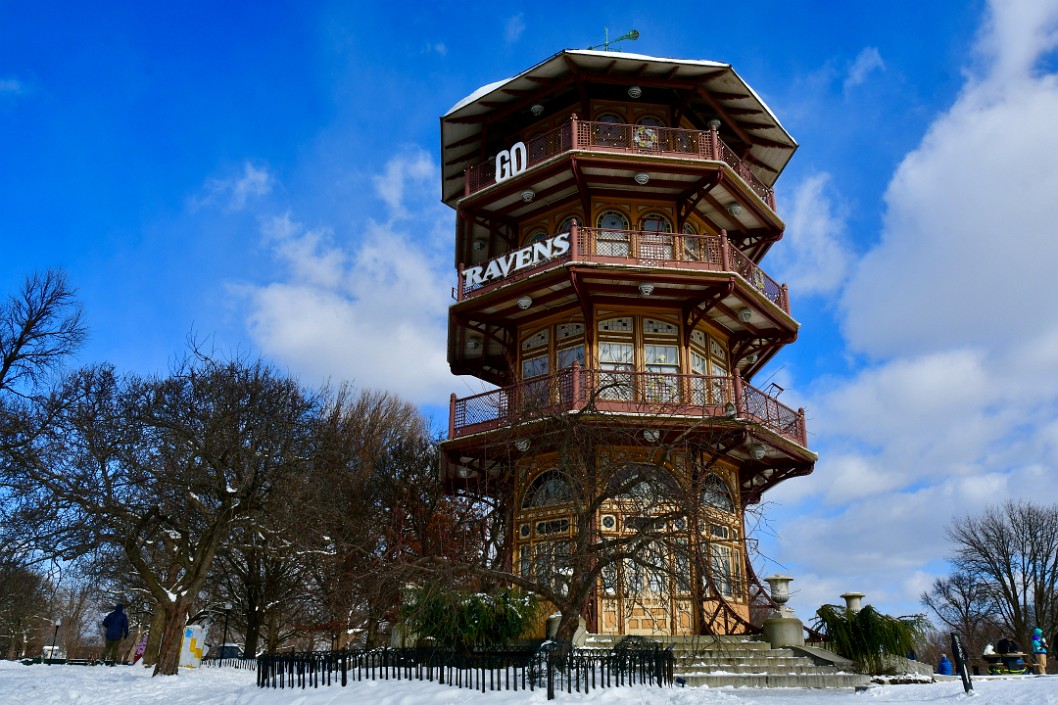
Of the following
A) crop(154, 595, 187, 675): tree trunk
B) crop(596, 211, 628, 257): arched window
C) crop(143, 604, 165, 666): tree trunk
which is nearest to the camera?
crop(154, 595, 187, 675): tree trunk

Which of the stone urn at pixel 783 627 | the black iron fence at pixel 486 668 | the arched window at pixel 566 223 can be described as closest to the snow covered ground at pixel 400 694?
the black iron fence at pixel 486 668

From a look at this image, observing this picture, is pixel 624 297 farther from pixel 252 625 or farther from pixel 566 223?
pixel 252 625

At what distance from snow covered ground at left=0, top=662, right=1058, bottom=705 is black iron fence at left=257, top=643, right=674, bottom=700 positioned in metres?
0.25

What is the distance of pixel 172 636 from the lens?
70.7 feet

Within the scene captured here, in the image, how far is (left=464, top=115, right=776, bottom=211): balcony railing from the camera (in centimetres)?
2330

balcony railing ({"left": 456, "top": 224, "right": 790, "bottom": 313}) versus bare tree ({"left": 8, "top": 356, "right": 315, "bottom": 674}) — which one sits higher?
balcony railing ({"left": 456, "top": 224, "right": 790, "bottom": 313})

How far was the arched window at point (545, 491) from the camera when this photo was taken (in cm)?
2228

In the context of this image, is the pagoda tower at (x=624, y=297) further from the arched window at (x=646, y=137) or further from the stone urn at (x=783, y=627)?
the stone urn at (x=783, y=627)

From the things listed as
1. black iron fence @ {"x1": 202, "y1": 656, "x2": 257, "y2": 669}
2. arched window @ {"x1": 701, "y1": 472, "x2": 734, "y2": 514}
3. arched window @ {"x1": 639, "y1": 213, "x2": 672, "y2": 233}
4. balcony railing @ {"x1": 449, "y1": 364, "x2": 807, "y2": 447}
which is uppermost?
arched window @ {"x1": 639, "y1": 213, "x2": 672, "y2": 233}

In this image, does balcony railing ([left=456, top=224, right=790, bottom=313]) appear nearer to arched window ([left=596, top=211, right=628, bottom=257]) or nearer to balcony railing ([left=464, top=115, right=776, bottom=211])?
arched window ([left=596, top=211, right=628, bottom=257])

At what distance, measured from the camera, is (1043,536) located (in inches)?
1924

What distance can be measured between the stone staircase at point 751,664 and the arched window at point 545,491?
4240mm

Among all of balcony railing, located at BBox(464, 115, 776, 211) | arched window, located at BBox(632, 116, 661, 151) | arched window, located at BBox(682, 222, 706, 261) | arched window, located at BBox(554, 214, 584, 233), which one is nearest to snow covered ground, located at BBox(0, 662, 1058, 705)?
arched window, located at BBox(682, 222, 706, 261)

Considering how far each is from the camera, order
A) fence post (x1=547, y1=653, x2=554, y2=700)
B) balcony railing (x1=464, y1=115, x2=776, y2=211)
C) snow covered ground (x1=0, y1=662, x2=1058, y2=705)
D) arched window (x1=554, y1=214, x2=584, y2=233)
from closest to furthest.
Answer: fence post (x1=547, y1=653, x2=554, y2=700)
snow covered ground (x1=0, y1=662, x2=1058, y2=705)
balcony railing (x1=464, y1=115, x2=776, y2=211)
arched window (x1=554, y1=214, x2=584, y2=233)
